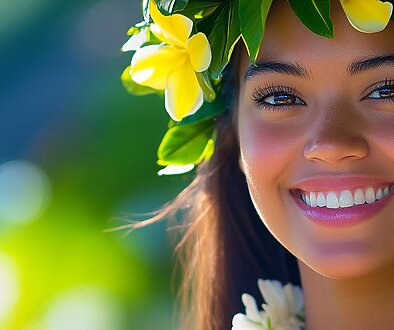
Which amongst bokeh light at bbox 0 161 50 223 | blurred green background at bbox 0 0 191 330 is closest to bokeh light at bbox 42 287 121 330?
blurred green background at bbox 0 0 191 330

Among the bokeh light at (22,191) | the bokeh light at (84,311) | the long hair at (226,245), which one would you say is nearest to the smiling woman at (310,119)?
the long hair at (226,245)

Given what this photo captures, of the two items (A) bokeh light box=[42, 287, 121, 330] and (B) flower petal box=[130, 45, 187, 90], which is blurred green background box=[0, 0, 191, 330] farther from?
(B) flower petal box=[130, 45, 187, 90]

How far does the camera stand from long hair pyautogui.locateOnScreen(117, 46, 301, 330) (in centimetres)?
343

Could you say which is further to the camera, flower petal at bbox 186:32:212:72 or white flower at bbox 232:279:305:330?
white flower at bbox 232:279:305:330

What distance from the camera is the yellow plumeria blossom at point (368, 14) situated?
8.60 ft

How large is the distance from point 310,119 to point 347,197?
0.66 feet

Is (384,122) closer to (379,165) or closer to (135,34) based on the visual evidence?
(379,165)

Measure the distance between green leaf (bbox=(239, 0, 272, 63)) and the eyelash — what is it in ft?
0.70

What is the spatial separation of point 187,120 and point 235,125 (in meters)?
0.14

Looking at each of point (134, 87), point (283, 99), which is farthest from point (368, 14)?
point (134, 87)

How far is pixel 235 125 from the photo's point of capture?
3195 millimetres

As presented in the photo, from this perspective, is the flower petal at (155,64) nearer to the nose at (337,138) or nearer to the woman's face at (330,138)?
the woman's face at (330,138)

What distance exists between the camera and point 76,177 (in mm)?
6062

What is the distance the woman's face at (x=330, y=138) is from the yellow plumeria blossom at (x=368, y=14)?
94 mm
